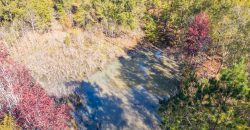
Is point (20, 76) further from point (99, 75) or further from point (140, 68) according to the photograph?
point (140, 68)

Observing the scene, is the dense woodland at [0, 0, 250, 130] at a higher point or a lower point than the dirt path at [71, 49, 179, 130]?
higher

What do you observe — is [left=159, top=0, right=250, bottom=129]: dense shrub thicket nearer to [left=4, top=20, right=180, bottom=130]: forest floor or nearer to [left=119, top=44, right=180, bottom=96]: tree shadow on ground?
[left=119, top=44, right=180, bottom=96]: tree shadow on ground

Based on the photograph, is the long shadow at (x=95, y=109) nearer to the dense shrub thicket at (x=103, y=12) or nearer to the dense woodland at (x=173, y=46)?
the dense woodland at (x=173, y=46)

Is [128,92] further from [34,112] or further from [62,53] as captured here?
[34,112]

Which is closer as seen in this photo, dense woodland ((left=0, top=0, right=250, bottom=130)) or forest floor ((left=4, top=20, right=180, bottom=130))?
dense woodland ((left=0, top=0, right=250, bottom=130))

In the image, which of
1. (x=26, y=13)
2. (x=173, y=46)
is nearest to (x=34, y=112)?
(x=26, y=13)

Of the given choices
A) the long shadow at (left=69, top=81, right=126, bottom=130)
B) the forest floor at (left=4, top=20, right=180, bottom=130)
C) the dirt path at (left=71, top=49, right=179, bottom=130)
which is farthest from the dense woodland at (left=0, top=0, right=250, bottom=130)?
the dirt path at (left=71, top=49, right=179, bottom=130)

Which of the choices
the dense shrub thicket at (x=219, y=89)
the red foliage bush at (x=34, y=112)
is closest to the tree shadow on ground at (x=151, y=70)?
the dense shrub thicket at (x=219, y=89)
